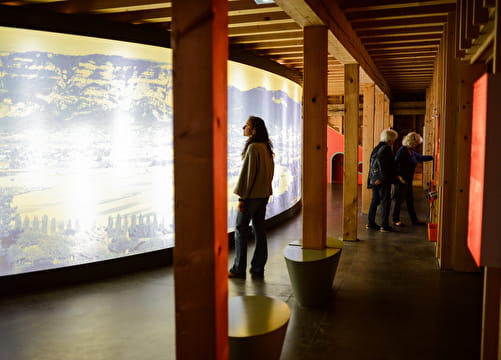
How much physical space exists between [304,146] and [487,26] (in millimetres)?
1818

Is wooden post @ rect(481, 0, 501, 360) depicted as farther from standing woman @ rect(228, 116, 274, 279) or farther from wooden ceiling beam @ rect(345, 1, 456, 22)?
wooden ceiling beam @ rect(345, 1, 456, 22)

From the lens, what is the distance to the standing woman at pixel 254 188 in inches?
187

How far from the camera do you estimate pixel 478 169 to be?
1874 millimetres

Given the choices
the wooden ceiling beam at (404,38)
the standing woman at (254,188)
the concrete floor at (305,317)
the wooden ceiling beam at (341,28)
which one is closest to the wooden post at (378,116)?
the wooden ceiling beam at (341,28)

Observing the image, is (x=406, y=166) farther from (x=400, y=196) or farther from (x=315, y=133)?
(x=315, y=133)

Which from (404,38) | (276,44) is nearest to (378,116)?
(404,38)

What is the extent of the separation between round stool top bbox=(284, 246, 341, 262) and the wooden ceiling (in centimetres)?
213

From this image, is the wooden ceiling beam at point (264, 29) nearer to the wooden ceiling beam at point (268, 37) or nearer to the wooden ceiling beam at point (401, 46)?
the wooden ceiling beam at point (268, 37)

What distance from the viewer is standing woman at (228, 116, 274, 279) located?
4762 mm

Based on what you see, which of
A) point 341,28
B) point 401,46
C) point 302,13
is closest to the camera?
point 302,13

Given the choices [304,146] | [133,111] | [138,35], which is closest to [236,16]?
[138,35]

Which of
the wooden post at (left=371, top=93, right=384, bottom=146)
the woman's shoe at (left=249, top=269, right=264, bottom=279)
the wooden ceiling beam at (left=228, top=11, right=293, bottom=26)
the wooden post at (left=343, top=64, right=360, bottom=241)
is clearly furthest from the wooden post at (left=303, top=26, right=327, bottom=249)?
the wooden post at (left=371, top=93, right=384, bottom=146)

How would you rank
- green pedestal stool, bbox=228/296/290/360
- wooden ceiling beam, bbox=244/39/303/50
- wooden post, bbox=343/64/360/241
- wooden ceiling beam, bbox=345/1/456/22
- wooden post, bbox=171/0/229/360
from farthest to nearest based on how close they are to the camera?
wooden post, bbox=343/64/360/241 → wooden ceiling beam, bbox=244/39/303/50 → wooden ceiling beam, bbox=345/1/456/22 → green pedestal stool, bbox=228/296/290/360 → wooden post, bbox=171/0/229/360

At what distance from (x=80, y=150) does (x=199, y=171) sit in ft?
11.1
